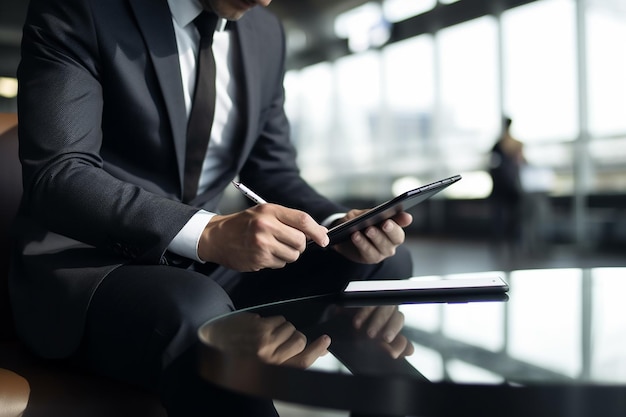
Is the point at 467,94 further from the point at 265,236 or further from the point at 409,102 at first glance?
the point at 265,236

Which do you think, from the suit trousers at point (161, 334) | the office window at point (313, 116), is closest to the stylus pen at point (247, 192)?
the suit trousers at point (161, 334)

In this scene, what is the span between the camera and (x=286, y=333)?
81 centimetres

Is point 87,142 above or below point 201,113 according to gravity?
below

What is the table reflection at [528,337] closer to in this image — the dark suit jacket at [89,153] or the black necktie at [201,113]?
the dark suit jacket at [89,153]

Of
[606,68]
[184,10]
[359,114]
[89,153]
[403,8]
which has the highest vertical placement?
[403,8]

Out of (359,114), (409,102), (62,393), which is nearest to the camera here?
(62,393)

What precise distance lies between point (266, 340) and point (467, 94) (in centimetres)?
1007

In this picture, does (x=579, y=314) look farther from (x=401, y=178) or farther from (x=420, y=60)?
(x=401, y=178)

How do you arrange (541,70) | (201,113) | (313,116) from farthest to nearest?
(313,116), (541,70), (201,113)

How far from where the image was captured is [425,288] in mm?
1144

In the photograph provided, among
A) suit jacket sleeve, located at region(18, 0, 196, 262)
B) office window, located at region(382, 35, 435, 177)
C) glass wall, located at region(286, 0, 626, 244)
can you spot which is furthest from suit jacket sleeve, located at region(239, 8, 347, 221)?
office window, located at region(382, 35, 435, 177)

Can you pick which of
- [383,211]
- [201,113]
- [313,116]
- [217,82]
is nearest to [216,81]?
[217,82]

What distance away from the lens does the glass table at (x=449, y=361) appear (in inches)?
23.1

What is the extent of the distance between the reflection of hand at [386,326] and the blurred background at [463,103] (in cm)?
495
